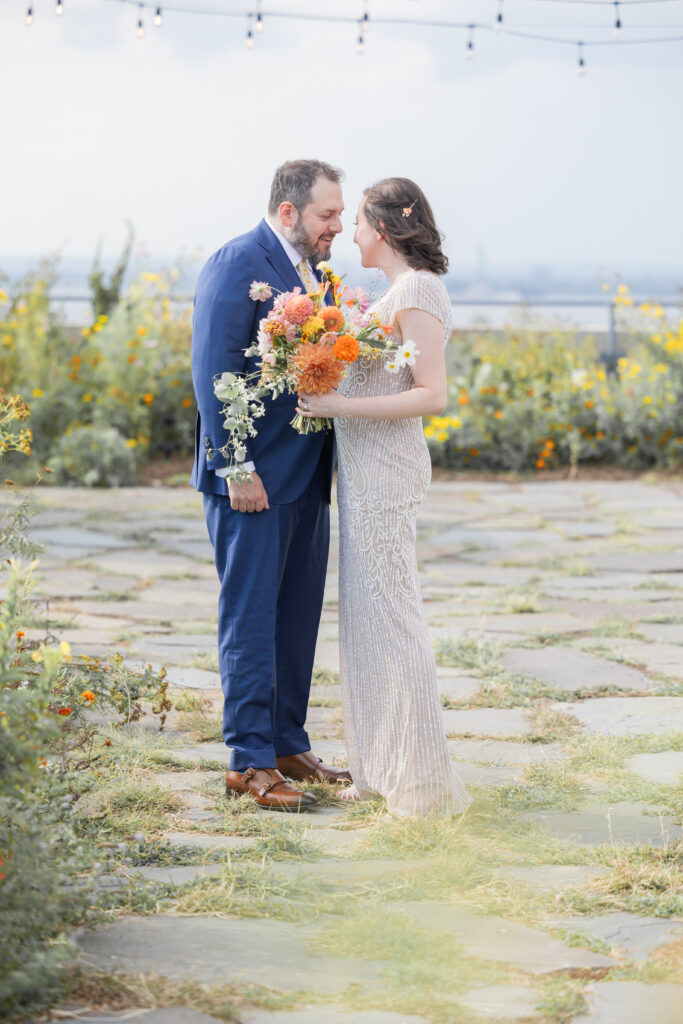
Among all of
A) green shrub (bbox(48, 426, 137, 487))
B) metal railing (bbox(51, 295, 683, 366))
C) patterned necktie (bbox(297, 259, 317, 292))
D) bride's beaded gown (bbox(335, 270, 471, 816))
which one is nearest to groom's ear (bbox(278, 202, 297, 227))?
patterned necktie (bbox(297, 259, 317, 292))

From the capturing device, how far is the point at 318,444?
3.35m

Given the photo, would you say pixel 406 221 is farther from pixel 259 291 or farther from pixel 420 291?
pixel 259 291

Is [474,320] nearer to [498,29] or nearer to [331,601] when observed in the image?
[498,29]

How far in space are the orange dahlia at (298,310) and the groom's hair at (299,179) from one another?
401 millimetres

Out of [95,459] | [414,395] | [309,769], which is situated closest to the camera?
[414,395]

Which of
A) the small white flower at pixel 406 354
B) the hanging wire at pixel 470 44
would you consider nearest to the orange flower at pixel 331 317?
the small white flower at pixel 406 354

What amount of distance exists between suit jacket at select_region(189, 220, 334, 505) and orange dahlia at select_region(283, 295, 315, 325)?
10.2 inches

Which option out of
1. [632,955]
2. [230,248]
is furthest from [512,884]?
[230,248]

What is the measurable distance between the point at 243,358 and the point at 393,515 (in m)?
0.57

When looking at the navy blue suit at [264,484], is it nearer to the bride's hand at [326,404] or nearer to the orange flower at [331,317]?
the bride's hand at [326,404]

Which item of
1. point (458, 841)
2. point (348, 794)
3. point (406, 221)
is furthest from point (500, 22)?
point (458, 841)

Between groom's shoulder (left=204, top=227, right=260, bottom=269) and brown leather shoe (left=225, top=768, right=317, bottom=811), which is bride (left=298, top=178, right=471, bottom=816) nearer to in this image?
brown leather shoe (left=225, top=768, right=317, bottom=811)

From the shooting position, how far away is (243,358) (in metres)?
3.21

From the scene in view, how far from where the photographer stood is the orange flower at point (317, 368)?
9.70ft
